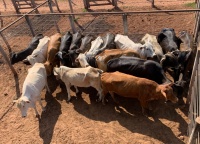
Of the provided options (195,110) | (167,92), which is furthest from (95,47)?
(195,110)

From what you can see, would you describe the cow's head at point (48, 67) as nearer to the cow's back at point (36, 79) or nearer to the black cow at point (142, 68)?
the cow's back at point (36, 79)

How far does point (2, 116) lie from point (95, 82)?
11.6ft

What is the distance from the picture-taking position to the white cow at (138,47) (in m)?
7.81

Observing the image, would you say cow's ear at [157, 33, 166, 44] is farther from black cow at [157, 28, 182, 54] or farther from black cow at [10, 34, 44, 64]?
black cow at [10, 34, 44, 64]

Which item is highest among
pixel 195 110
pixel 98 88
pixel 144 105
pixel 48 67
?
pixel 195 110

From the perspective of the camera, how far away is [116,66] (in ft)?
23.8

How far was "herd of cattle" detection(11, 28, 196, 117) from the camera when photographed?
640 cm

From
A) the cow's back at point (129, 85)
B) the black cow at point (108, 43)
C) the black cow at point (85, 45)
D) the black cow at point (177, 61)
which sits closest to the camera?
the cow's back at point (129, 85)

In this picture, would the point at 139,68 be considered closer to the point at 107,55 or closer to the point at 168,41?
the point at 107,55

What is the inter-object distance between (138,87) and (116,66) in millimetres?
1333

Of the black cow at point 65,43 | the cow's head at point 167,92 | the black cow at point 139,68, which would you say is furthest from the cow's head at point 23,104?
the cow's head at point 167,92

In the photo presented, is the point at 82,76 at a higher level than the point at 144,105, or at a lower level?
higher

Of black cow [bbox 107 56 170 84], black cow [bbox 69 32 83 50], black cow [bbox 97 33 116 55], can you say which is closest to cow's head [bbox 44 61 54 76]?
black cow [bbox 69 32 83 50]

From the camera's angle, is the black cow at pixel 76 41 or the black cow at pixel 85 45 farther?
the black cow at pixel 76 41
